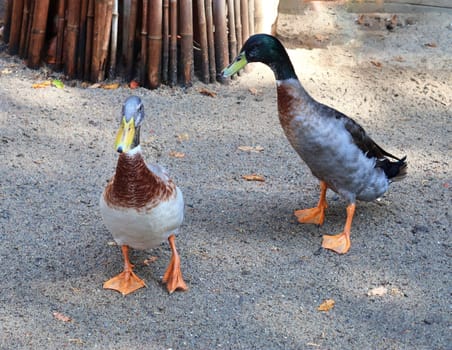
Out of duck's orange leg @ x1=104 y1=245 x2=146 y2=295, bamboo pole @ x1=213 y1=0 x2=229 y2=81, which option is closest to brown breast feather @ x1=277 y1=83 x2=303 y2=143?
duck's orange leg @ x1=104 y1=245 x2=146 y2=295

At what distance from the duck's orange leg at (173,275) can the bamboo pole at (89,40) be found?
257 centimetres

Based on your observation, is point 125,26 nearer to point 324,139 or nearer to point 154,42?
Answer: point 154,42

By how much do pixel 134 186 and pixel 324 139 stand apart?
3.82 feet

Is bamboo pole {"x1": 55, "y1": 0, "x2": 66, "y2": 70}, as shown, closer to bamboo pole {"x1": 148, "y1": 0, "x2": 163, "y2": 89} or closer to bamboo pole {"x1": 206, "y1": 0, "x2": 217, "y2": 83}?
bamboo pole {"x1": 148, "y1": 0, "x2": 163, "y2": 89}

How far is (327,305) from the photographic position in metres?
3.99

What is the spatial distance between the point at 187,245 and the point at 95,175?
102 centimetres

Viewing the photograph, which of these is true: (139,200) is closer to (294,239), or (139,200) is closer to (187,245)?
(187,245)

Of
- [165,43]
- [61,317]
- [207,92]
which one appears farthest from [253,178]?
[61,317]

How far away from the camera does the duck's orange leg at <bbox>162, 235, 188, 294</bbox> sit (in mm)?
4031

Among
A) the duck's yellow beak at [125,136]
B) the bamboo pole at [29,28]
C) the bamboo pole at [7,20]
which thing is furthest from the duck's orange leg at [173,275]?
the bamboo pole at [7,20]

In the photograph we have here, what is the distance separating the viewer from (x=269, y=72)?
6.68 m

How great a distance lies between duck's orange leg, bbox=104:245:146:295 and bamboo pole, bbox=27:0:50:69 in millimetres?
2812

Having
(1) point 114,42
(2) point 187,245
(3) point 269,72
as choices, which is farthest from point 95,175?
(3) point 269,72

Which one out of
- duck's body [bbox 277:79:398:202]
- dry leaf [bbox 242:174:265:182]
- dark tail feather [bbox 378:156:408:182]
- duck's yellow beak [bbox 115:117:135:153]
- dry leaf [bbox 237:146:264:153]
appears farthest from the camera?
dry leaf [bbox 237:146:264:153]
